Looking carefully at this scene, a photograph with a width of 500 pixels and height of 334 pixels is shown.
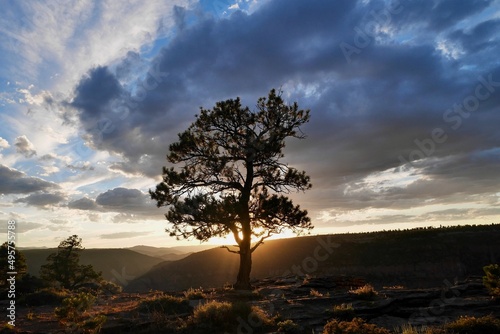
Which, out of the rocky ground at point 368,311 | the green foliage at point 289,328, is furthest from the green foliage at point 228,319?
the green foliage at point 289,328

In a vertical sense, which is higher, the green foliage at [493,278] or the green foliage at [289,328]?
the green foliage at [493,278]

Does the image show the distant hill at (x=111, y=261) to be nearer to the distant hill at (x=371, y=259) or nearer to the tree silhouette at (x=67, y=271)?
the distant hill at (x=371, y=259)

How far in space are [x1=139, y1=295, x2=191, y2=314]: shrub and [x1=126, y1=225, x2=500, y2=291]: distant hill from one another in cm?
3573

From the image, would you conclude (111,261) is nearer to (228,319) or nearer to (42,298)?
→ (42,298)

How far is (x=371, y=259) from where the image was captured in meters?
51.3

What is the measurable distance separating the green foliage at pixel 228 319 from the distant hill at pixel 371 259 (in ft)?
119

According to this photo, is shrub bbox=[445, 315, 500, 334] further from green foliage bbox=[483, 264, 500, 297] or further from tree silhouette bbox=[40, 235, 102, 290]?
tree silhouette bbox=[40, 235, 102, 290]

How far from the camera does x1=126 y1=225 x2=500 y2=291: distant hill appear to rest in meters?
44.5

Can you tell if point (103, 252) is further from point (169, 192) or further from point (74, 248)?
point (169, 192)

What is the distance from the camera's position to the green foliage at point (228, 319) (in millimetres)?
11492

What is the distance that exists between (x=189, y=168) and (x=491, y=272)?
1774cm

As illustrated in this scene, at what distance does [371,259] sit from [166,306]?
43.5 m

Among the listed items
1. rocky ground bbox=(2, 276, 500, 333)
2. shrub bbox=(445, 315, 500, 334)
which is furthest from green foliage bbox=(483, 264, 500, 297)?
shrub bbox=(445, 315, 500, 334)

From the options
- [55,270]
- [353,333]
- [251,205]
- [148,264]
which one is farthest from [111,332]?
[148,264]
